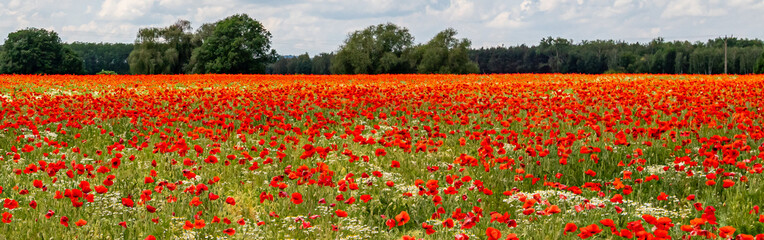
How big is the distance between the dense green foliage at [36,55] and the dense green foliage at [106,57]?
71186mm

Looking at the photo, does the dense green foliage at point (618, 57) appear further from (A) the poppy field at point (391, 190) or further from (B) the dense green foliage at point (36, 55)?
(A) the poppy field at point (391, 190)

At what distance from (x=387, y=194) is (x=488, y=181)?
1.49 metres

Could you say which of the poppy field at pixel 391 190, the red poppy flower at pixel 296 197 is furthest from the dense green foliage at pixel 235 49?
the red poppy flower at pixel 296 197

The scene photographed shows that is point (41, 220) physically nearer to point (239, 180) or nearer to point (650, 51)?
point (239, 180)

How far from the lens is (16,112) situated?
45.2 ft

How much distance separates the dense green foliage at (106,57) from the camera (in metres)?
140

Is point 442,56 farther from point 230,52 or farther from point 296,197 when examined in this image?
point 296,197

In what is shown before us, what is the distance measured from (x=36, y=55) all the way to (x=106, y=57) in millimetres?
79224

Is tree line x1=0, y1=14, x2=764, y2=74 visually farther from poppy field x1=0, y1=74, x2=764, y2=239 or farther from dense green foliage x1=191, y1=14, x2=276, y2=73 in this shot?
poppy field x1=0, y1=74, x2=764, y2=239

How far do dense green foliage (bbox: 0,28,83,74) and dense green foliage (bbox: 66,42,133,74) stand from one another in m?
71.2

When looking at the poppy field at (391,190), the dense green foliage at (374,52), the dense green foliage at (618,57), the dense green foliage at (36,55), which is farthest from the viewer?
the dense green foliage at (618,57)

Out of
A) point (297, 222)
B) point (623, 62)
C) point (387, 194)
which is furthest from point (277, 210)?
point (623, 62)

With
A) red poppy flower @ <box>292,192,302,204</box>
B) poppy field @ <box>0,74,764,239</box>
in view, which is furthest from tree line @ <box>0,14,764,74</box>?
red poppy flower @ <box>292,192,302,204</box>

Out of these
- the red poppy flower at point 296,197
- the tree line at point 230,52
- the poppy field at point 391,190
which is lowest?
the poppy field at point 391,190
